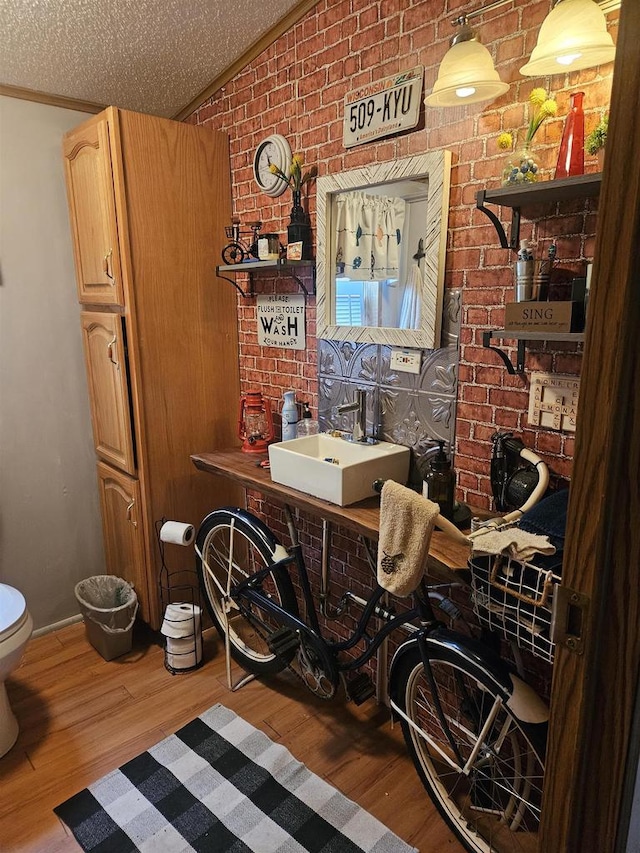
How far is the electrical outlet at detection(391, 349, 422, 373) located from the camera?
72.6 inches

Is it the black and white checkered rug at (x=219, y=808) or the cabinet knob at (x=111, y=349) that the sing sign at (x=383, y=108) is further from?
the black and white checkered rug at (x=219, y=808)

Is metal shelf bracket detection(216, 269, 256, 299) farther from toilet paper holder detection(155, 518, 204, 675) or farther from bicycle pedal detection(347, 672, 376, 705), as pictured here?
bicycle pedal detection(347, 672, 376, 705)

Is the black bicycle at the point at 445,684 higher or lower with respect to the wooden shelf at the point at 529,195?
lower

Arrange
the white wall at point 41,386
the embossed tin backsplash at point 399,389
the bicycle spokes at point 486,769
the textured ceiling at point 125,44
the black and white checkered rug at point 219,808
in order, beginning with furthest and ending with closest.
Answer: the white wall at point 41,386, the textured ceiling at point 125,44, the embossed tin backsplash at point 399,389, the black and white checkered rug at point 219,808, the bicycle spokes at point 486,769

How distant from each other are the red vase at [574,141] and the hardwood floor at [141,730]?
1932 millimetres

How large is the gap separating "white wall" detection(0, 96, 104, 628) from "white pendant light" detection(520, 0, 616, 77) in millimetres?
2077

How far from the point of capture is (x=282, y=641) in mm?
1998

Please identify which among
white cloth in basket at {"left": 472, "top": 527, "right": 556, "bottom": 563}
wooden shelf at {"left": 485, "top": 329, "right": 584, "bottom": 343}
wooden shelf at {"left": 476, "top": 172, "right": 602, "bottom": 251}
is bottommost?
white cloth in basket at {"left": 472, "top": 527, "right": 556, "bottom": 563}

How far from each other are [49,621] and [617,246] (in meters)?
2.94

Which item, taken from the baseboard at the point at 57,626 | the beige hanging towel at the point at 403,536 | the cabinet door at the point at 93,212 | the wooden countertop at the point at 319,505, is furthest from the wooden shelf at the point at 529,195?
the baseboard at the point at 57,626

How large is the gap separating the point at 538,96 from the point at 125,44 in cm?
157

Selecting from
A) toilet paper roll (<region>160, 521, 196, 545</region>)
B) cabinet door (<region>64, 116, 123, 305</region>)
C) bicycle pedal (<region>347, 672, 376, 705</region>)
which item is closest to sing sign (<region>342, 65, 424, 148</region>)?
cabinet door (<region>64, 116, 123, 305</region>)

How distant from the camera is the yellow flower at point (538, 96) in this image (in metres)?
1.36

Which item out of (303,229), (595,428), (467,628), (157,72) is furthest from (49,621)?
(595,428)
